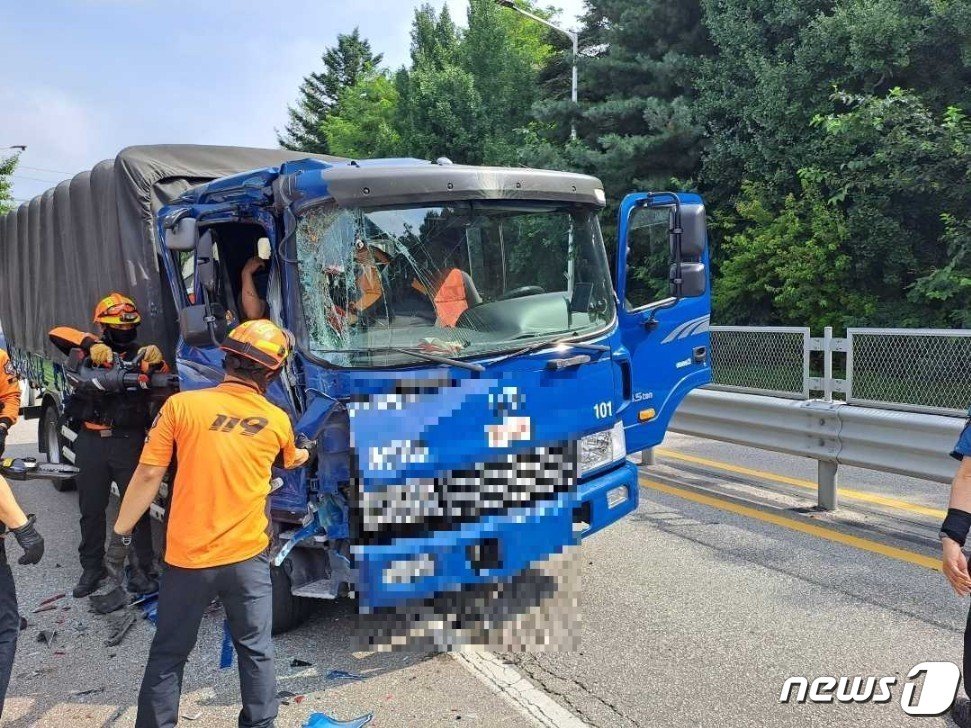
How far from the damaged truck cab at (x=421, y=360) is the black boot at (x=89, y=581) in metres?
1.49

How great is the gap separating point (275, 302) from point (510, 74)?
2248 cm

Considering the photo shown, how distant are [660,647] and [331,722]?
1629 millimetres

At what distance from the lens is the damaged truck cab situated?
3643 mm

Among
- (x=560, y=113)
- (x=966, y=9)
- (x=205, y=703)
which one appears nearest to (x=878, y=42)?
(x=966, y=9)

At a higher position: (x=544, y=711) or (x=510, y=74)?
(x=510, y=74)

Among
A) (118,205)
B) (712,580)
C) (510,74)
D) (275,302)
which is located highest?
(510,74)

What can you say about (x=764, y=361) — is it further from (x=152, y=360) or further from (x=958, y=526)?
(x=152, y=360)

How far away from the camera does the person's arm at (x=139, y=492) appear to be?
307cm

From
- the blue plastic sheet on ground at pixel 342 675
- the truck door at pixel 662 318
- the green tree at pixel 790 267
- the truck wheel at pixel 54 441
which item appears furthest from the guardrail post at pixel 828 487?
the green tree at pixel 790 267

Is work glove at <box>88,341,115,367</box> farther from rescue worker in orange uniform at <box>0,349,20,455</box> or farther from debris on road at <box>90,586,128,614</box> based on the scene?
debris on road at <box>90,586,128,614</box>

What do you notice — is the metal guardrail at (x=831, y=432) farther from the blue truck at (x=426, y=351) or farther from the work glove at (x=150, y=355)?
the work glove at (x=150, y=355)

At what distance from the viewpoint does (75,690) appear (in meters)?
3.81

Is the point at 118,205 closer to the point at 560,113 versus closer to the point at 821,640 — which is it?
the point at 821,640

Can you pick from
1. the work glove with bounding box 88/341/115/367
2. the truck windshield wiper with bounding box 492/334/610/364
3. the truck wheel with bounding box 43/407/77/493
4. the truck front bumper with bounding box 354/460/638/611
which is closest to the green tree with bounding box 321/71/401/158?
the truck wheel with bounding box 43/407/77/493
